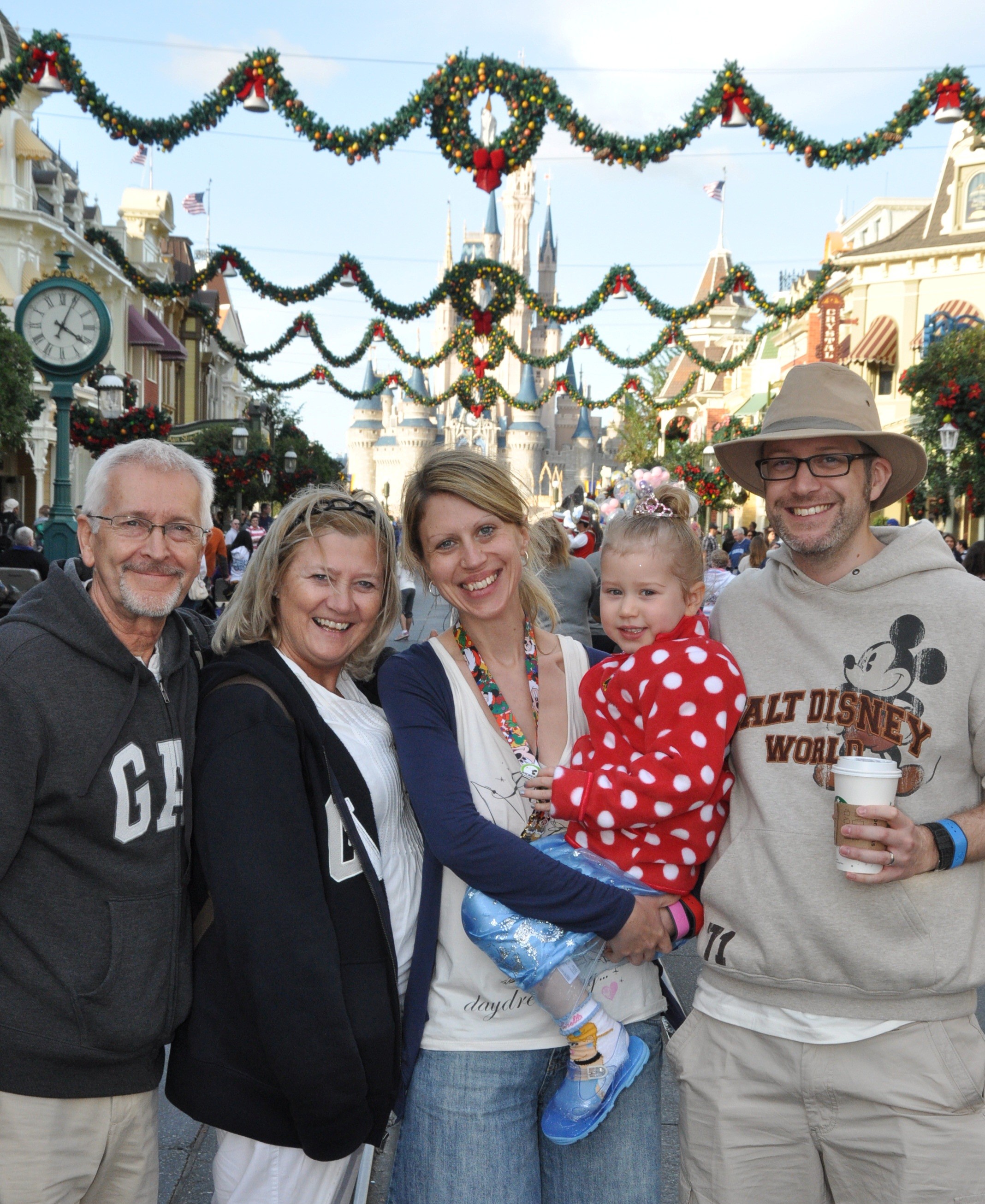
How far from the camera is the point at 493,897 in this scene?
2219 millimetres

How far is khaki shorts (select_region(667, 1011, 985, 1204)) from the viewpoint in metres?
2.19

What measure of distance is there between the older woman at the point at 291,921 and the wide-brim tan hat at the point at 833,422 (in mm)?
1124

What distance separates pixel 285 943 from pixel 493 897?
46cm

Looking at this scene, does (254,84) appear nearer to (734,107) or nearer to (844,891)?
(734,107)

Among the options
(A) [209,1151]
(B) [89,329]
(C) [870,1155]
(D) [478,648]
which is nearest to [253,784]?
(D) [478,648]

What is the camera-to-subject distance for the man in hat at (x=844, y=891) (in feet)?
7.22

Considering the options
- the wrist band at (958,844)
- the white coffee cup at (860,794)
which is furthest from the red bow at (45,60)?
the wrist band at (958,844)

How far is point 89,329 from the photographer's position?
1007 centimetres

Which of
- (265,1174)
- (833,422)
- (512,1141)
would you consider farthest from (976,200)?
(265,1174)

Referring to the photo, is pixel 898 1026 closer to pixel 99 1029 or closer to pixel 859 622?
pixel 859 622

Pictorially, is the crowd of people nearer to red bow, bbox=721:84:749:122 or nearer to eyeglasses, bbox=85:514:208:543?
eyeglasses, bbox=85:514:208:543

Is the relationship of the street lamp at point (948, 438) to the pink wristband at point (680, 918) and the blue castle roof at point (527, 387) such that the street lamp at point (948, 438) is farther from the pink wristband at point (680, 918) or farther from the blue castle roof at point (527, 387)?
the blue castle roof at point (527, 387)

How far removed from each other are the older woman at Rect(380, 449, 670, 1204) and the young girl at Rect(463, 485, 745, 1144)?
0.19ft

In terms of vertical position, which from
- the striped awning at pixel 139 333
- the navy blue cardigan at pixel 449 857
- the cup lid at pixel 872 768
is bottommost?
the navy blue cardigan at pixel 449 857
